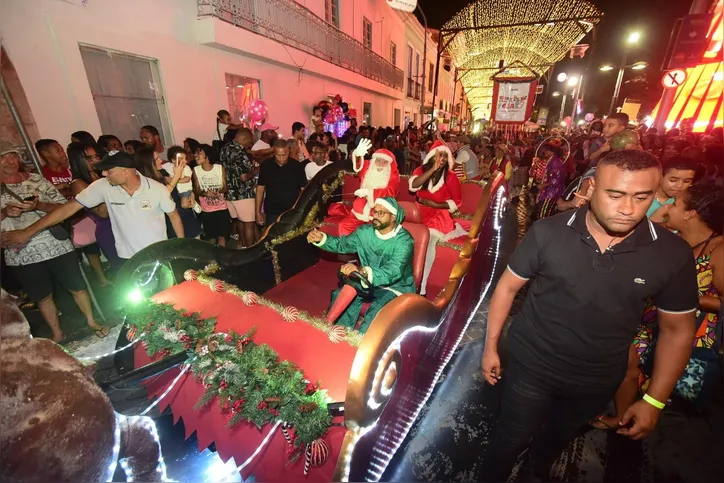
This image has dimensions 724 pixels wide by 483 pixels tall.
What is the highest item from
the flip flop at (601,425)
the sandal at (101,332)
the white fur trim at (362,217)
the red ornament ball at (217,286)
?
the white fur trim at (362,217)

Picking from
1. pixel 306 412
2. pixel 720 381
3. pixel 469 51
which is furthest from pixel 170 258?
pixel 469 51

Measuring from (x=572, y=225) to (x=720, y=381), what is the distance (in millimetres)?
2470

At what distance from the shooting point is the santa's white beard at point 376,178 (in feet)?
11.8

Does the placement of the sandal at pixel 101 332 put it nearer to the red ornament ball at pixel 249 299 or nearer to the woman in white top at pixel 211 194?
the woman in white top at pixel 211 194

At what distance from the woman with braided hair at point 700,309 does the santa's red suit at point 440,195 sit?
2.23m

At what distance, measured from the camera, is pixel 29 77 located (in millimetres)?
4273

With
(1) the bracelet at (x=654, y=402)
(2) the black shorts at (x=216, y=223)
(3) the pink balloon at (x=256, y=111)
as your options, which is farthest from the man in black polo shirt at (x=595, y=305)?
(3) the pink balloon at (x=256, y=111)

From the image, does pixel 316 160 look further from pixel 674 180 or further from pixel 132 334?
pixel 674 180

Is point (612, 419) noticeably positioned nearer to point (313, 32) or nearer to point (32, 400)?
point (32, 400)

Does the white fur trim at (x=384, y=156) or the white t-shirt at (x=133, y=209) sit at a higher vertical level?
the white fur trim at (x=384, y=156)

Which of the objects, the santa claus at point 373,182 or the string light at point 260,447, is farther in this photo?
the santa claus at point 373,182

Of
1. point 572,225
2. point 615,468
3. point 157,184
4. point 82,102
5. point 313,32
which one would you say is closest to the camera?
point 572,225

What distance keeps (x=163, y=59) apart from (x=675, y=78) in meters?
12.4

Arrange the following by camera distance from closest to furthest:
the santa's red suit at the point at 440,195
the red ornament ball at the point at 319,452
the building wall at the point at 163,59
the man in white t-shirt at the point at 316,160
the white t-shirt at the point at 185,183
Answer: the red ornament ball at the point at 319,452
the santa's red suit at the point at 440,195
the building wall at the point at 163,59
the white t-shirt at the point at 185,183
the man in white t-shirt at the point at 316,160
